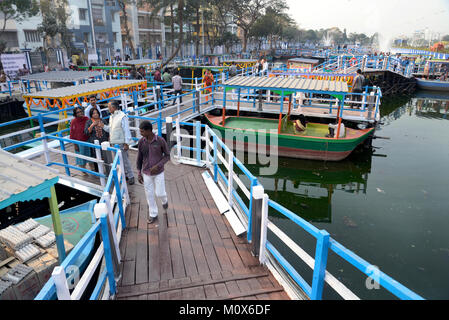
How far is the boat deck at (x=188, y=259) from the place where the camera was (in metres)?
3.87

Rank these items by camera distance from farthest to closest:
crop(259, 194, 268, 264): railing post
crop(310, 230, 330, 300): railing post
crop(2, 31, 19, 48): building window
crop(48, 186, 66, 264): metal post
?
crop(2, 31, 19, 48): building window
crop(259, 194, 268, 264): railing post
crop(48, 186, 66, 264): metal post
crop(310, 230, 330, 300): railing post

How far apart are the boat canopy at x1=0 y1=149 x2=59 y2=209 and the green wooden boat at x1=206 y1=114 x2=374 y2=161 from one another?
9929mm

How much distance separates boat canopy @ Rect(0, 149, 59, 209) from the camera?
319 cm

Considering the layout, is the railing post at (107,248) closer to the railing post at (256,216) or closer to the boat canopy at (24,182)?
the boat canopy at (24,182)

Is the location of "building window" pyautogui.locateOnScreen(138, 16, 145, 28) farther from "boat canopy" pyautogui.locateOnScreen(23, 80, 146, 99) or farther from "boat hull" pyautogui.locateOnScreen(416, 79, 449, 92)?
"boat canopy" pyautogui.locateOnScreen(23, 80, 146, 99)

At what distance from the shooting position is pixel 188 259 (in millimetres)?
4500

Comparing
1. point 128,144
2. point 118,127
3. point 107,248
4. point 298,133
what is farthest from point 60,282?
point 298,133

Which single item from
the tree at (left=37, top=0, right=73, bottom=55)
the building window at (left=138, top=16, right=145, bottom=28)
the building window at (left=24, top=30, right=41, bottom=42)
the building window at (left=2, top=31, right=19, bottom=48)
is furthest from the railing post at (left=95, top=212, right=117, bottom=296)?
the building window at (left=138, top=16, right=145, bottom=28)

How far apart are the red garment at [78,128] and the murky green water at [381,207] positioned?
544 centimetres

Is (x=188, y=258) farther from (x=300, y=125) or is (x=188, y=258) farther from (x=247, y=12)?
(x=247, y=12)

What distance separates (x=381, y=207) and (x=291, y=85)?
230 inches
